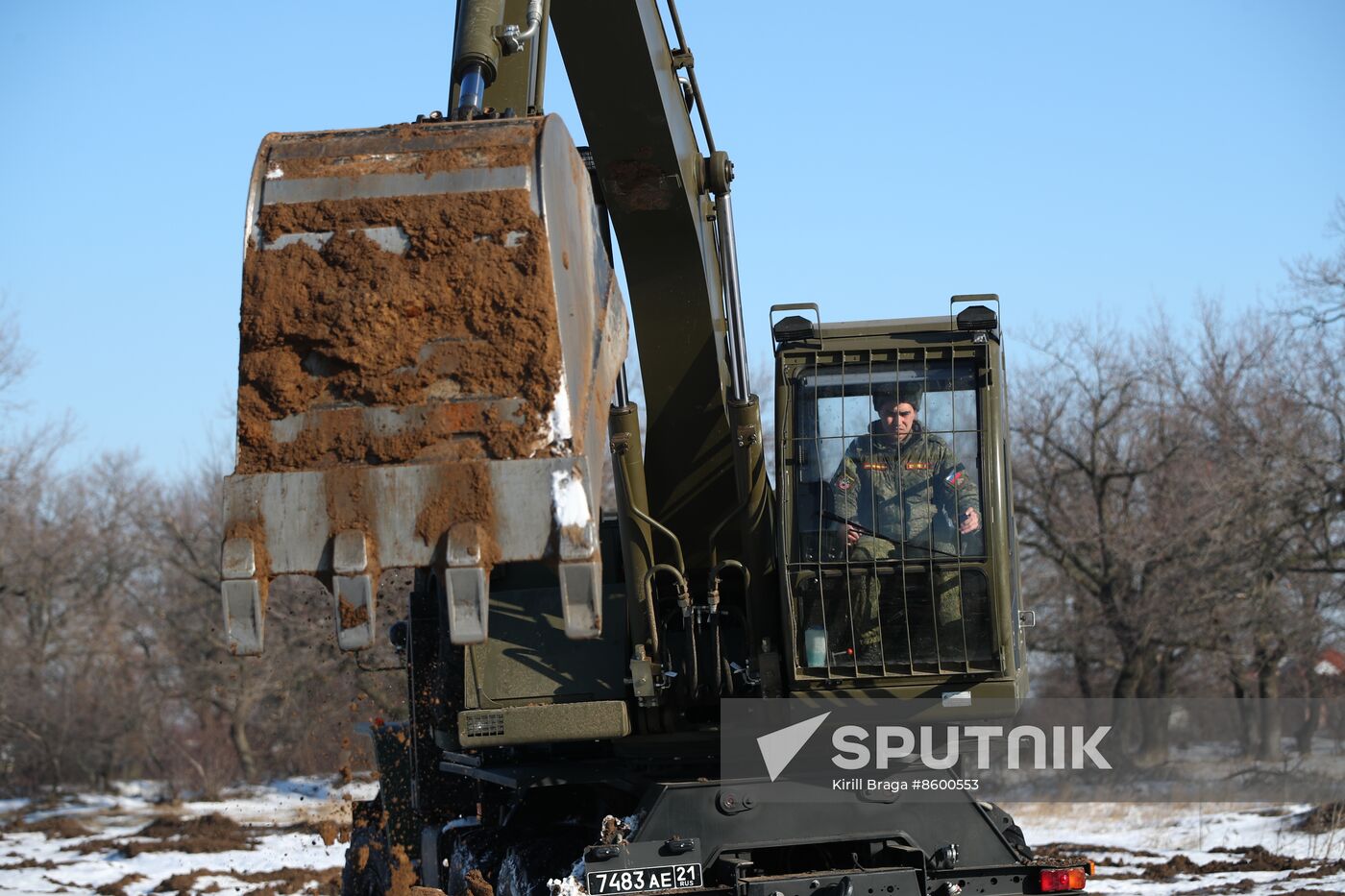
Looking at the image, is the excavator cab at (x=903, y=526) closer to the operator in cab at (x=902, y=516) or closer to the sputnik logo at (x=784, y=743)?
the operator in cab at (x=902, y=516)

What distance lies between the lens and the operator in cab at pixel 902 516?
20.6 feet

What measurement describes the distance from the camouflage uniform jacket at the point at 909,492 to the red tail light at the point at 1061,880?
5.04 feet

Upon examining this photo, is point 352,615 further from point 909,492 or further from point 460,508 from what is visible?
point 909,492

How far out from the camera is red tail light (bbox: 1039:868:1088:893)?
6.52 metres

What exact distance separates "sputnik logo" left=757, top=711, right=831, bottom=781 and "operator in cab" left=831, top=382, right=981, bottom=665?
0.48 metres

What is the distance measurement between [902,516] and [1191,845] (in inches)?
322

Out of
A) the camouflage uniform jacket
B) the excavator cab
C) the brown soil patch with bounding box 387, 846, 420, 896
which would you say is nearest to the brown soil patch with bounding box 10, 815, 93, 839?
the brown soil patch with bounding box 387, 846, 420, 896

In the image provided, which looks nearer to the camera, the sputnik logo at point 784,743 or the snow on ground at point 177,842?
the sputnik logo at point 784,743

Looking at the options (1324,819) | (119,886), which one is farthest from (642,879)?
(1324,819)

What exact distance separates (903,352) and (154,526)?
28.8 m

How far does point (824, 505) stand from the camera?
6383 millimetres

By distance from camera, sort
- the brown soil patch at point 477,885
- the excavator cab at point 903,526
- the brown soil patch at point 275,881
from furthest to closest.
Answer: the brown soil patch at point 275,881, the brown soil patch at point 477,885, the excavator cab at point 903,526

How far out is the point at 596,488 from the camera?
444 cm

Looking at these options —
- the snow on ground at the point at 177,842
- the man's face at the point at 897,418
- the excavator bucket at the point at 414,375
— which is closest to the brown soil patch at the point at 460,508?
the excavator bucket at the point at 414,375
